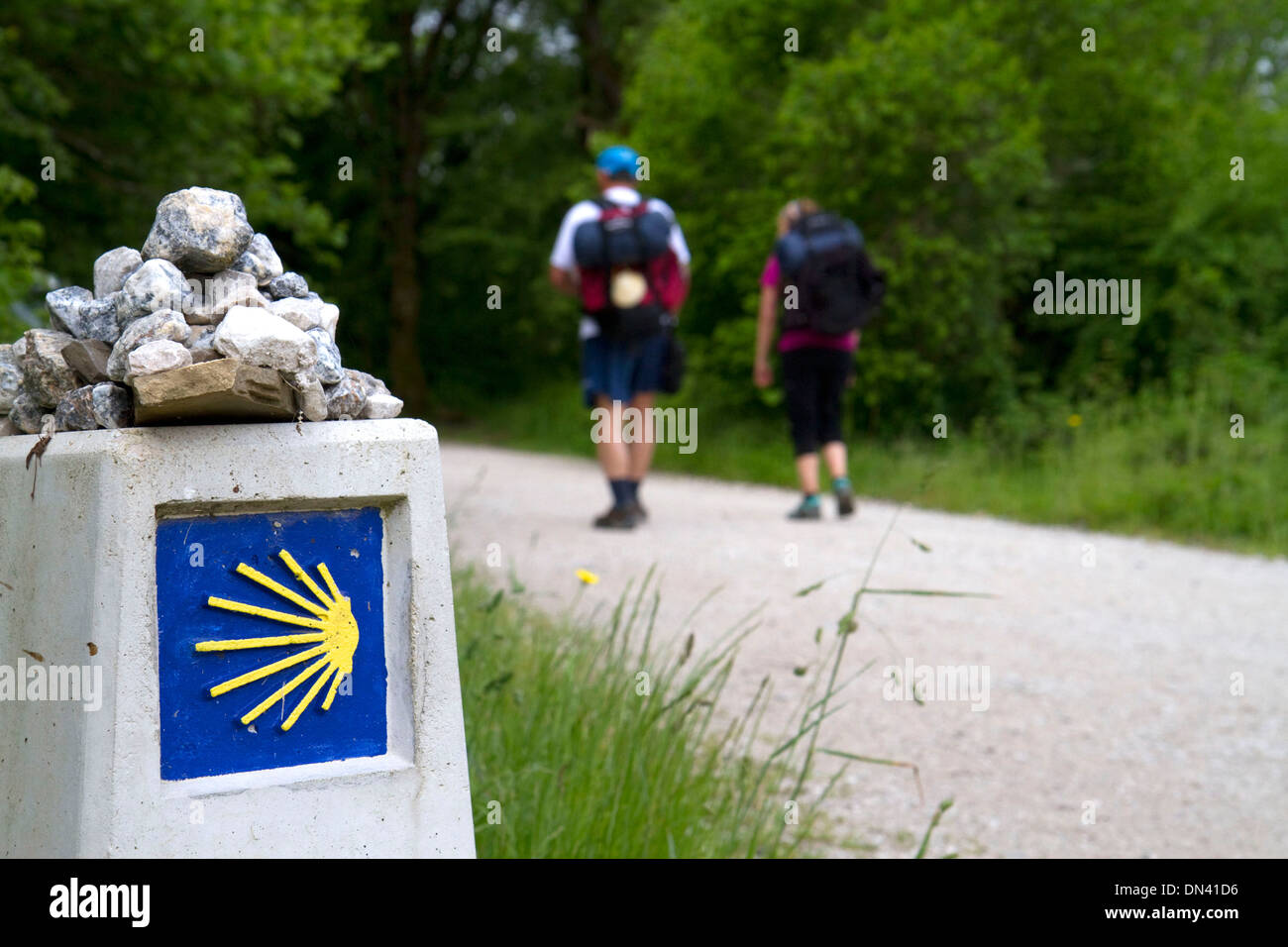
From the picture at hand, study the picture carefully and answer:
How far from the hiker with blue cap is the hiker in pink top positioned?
948 mm

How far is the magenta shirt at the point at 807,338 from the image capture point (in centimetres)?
890

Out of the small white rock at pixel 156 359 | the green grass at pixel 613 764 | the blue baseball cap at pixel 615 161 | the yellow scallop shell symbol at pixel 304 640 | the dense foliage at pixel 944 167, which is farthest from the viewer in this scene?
the dense foliage at pixel 944 167

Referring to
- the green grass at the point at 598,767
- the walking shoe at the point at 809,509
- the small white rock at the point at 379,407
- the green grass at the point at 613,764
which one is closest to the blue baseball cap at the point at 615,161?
the walking shoe at the point at 809,509

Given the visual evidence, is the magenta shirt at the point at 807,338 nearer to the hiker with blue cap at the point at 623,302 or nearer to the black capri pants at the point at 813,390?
the black capri pants at the point at 813,390

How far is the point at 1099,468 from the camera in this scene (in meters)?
10.5

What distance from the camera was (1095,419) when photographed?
12031 mm

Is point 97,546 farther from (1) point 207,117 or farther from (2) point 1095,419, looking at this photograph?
(2) point 1095,419

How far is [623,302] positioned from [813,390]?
1703 mm

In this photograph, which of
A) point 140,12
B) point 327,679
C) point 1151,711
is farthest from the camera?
point 140,12

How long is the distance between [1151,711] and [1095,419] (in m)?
7.50

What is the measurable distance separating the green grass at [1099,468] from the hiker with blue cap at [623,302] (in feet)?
5.62
